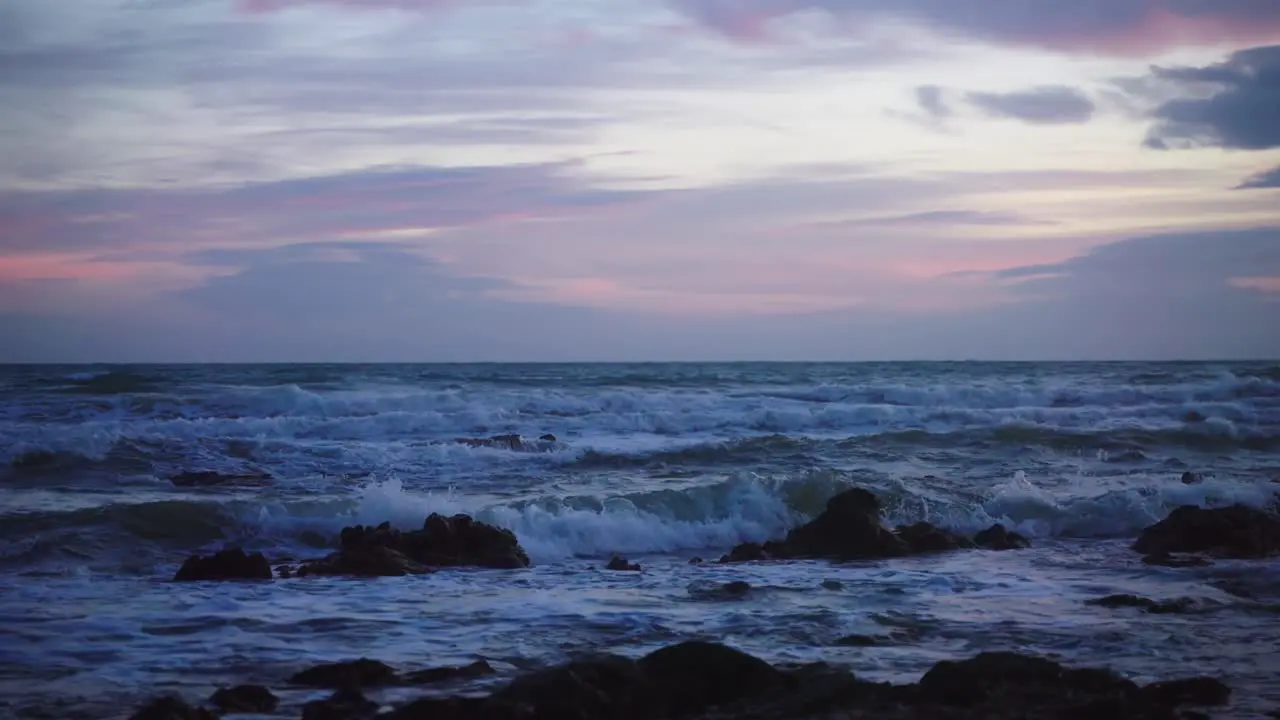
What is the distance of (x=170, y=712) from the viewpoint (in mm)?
6316

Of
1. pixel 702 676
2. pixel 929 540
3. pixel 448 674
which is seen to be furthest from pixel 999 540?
pixel 448 674

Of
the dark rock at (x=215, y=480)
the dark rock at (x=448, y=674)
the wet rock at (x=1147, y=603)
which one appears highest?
the dark rock at (x=215, y=480)

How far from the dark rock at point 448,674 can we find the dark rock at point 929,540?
698 centimetres

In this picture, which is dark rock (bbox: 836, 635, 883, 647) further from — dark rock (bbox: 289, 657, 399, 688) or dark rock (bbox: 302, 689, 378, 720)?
dark rock (bbox: 302, 689, 378, 720)

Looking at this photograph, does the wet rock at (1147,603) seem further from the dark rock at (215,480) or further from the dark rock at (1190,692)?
the dark rock at (215,480)

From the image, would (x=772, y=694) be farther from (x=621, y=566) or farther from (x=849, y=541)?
(x=849, y=541)

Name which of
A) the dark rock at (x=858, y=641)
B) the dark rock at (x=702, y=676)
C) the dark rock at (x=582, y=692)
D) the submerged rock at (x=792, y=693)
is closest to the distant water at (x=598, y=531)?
the dark rock at (x=858, y=641)

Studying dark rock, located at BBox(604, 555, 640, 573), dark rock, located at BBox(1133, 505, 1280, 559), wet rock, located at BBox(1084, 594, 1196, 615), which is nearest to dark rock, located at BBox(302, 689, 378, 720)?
dark rock, located at BBox(604, 555, 640, 573)

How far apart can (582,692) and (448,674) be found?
4.33ft

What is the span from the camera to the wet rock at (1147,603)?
9.88 metres

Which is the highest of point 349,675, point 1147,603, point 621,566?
point 349,675

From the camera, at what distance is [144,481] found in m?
19.4

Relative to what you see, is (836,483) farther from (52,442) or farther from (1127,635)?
(52,442)

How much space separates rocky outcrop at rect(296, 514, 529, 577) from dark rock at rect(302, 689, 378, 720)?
193 inches
